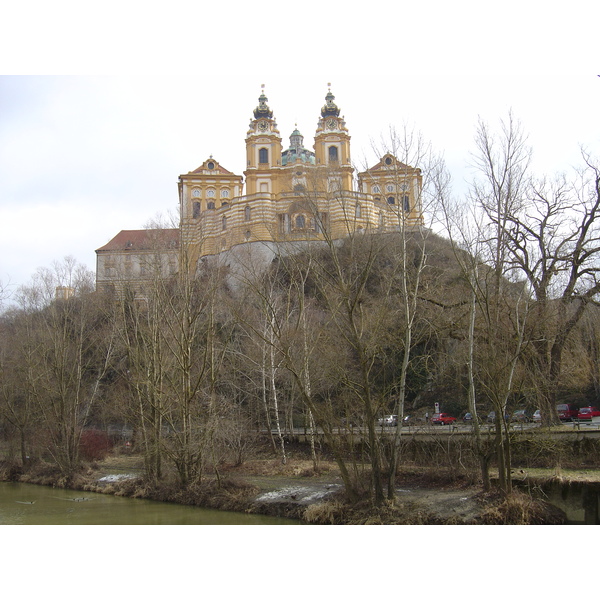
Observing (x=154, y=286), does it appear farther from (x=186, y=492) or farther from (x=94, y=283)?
(x=94, y=283)

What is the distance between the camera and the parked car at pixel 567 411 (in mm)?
29453

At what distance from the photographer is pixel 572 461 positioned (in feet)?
54.0

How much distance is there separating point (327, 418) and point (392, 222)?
589cm

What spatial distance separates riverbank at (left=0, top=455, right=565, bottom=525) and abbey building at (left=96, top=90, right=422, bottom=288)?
7205 millimetres

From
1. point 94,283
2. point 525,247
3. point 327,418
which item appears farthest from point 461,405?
point 94,283

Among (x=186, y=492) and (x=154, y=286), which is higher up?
(x=154, y=286)

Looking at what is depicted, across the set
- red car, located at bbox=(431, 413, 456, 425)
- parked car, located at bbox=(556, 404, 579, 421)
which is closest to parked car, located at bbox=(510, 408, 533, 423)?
red car, located at bbox=(431, 413, 456, 425)

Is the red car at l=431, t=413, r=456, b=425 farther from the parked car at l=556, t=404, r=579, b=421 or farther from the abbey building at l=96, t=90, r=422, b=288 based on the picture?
the abbey building at l=96, t=90, r=422, b=288

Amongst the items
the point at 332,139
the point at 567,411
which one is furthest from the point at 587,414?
the point at 332,139

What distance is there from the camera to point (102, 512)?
686 inches

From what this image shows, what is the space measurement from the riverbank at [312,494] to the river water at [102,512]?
0.48m

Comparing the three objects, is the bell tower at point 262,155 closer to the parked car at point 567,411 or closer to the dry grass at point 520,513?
the parked car at point 567,411

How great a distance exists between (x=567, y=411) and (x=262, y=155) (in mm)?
45147

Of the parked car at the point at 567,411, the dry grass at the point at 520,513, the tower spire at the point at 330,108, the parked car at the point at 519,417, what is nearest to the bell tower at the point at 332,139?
the tower spire at the point at 330,108
